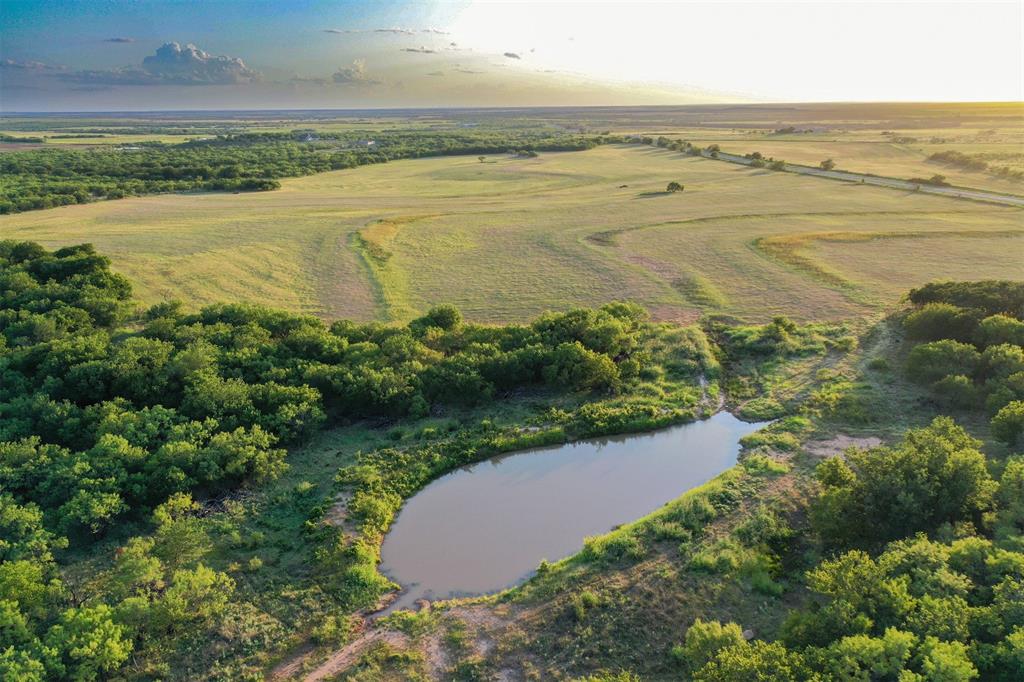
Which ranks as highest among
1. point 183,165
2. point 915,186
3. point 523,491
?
point 183,165

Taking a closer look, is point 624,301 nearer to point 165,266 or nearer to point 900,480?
point 900,480

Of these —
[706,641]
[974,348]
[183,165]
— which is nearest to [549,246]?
[974,348]

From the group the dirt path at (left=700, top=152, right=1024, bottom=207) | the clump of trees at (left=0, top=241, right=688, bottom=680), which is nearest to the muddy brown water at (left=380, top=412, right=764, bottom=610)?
the clump of trees at (left=0, top=241, right=688, bottom=680)

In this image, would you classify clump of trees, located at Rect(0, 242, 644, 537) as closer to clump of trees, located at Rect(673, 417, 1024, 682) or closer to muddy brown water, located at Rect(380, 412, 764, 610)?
muddy brown water, located at Rect(380, 412, 764, 610)

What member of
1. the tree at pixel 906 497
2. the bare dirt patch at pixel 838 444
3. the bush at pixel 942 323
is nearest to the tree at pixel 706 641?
the tree at pixel 906 497

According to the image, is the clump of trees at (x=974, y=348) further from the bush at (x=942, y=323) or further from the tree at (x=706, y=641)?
the tree at (x=706, y=641)

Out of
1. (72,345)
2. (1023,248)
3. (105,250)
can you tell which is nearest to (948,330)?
(1023,248)

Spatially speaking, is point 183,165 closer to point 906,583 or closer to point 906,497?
point 906,497

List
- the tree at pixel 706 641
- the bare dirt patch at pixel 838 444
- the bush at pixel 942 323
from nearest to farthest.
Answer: the tree at pixel 706 641 < the bare dirt patch at pixel 838 444 < the bush at pixel 942 323
